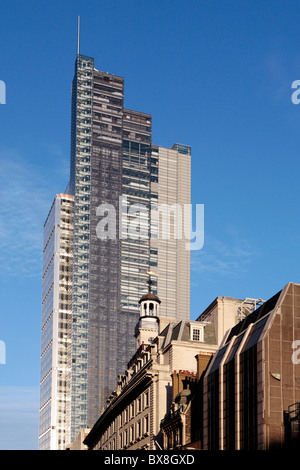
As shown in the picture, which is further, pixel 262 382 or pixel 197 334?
pixel 197 334

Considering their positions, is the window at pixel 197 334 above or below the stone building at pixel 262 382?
above

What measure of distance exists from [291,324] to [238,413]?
29.6 feet

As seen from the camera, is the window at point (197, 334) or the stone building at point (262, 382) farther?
the window at point (197, 334)

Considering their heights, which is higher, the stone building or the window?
the window

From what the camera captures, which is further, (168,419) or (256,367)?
(168,419)

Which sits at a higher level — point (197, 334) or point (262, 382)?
point (197, 334)

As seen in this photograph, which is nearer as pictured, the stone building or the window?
the stone building
